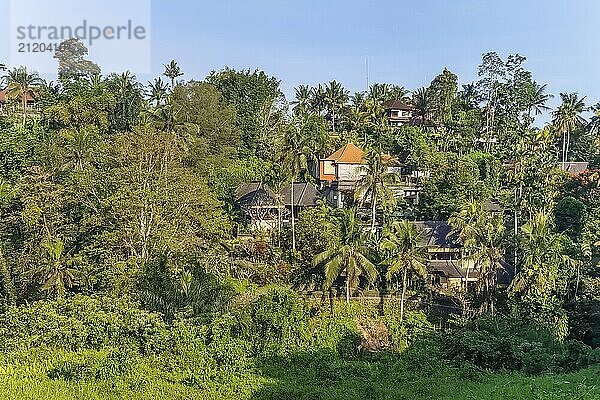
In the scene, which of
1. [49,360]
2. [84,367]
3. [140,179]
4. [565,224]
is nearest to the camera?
[84,367]

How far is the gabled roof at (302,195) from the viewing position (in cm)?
3531

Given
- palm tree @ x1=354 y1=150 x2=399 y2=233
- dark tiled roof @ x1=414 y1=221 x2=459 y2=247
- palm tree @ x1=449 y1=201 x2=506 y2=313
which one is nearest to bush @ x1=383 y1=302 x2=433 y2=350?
palm tree @ x1=449 y1=201 x2=506 y2=313

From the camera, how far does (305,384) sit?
16422 millimetres

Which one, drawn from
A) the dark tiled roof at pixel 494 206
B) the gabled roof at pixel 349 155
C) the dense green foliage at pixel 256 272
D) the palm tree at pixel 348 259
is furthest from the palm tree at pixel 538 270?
the gabled roof at pixel 349 155

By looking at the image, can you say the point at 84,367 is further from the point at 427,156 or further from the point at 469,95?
the point at 469,95

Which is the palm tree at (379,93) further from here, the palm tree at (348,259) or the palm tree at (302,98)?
the palm tree at (348,259)

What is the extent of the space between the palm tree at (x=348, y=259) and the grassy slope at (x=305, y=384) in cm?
710

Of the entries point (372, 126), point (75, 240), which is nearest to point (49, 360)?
point (75, 240)

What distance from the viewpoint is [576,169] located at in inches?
1842

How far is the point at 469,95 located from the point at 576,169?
13236mm

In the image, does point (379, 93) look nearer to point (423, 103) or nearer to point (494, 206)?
point (423, 103)

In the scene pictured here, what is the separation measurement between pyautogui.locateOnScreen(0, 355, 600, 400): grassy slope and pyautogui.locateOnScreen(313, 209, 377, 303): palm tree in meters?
7.10

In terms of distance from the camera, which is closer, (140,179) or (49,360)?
(49,360)

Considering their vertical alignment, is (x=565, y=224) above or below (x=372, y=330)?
above
